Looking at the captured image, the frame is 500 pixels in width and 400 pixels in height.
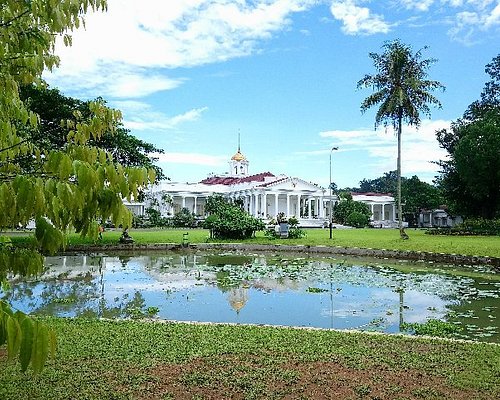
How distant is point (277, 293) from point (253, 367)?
22.3ft

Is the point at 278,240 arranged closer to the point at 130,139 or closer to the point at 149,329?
the point at 130,139

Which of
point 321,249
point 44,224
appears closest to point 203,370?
point 44,224

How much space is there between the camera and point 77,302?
10.7m

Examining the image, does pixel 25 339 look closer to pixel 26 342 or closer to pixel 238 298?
pixel 26 342

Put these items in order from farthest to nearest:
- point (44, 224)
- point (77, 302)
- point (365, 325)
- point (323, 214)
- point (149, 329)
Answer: point (323, 214) → point (77, 302) → point (365, 325) → point (149, 329) → point (44, 224)

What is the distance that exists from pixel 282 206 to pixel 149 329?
2412 inches

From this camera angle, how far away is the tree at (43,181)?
1734 millimetres

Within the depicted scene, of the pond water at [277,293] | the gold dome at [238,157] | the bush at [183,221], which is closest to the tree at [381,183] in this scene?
the gold dome at [238,157]

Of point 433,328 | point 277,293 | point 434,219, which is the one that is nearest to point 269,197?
point 434,219

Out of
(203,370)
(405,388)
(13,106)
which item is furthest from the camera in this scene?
(203,370)

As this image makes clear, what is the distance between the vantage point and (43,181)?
6.37ft

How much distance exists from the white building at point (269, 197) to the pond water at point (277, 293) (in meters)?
40.4

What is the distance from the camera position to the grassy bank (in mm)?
4703

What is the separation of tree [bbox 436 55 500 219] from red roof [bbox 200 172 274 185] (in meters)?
27.6
